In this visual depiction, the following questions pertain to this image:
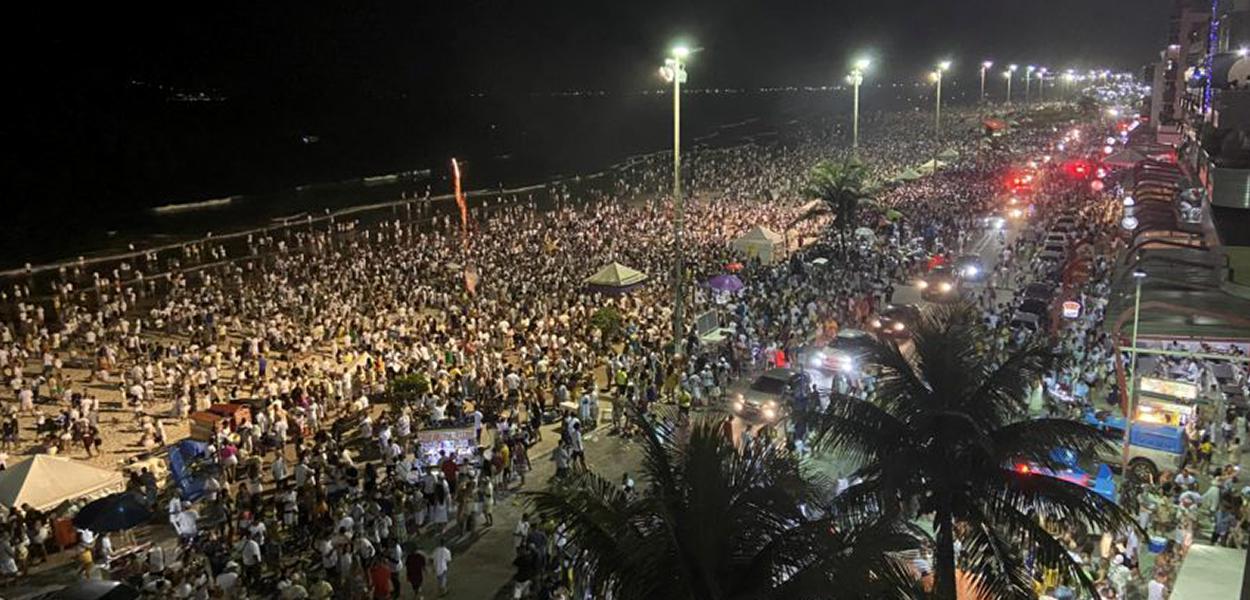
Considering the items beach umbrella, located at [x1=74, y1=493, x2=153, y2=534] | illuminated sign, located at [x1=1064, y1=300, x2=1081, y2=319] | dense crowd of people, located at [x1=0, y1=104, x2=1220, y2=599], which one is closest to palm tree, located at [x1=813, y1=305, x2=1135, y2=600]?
dense crowd of people, located at [x1=0, y1=104, x2=1220, y2=599]

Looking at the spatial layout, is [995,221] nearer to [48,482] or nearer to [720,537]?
[48,482]

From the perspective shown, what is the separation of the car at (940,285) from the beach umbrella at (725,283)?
6213mm

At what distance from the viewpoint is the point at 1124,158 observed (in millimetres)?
53562

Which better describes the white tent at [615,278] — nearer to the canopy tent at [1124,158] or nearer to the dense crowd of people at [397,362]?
the dense crowd of people at [397,362]

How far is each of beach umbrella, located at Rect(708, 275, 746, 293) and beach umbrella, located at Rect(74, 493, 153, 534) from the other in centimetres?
1979

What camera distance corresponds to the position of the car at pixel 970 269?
32125 mm

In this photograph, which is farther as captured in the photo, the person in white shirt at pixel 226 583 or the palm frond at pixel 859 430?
the person in white shirt at pixel 226 583

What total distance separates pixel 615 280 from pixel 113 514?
57.4 ft

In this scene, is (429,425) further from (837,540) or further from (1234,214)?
(1234,214)

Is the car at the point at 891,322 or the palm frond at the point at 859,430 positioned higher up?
the palm frond at the point at 859,430

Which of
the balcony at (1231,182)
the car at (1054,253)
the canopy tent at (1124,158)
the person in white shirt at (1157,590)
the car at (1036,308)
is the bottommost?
the person in white shirt at (1157,590)

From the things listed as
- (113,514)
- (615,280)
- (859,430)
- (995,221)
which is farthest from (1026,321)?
(113,514)

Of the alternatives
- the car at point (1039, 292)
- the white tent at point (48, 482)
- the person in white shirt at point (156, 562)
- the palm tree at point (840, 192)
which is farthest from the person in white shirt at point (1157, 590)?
the palm tree at point (840, 192)

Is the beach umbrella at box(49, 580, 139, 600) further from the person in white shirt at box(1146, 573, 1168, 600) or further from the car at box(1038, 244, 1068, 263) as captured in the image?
the car at box(1038, 244, 1068, 263)
